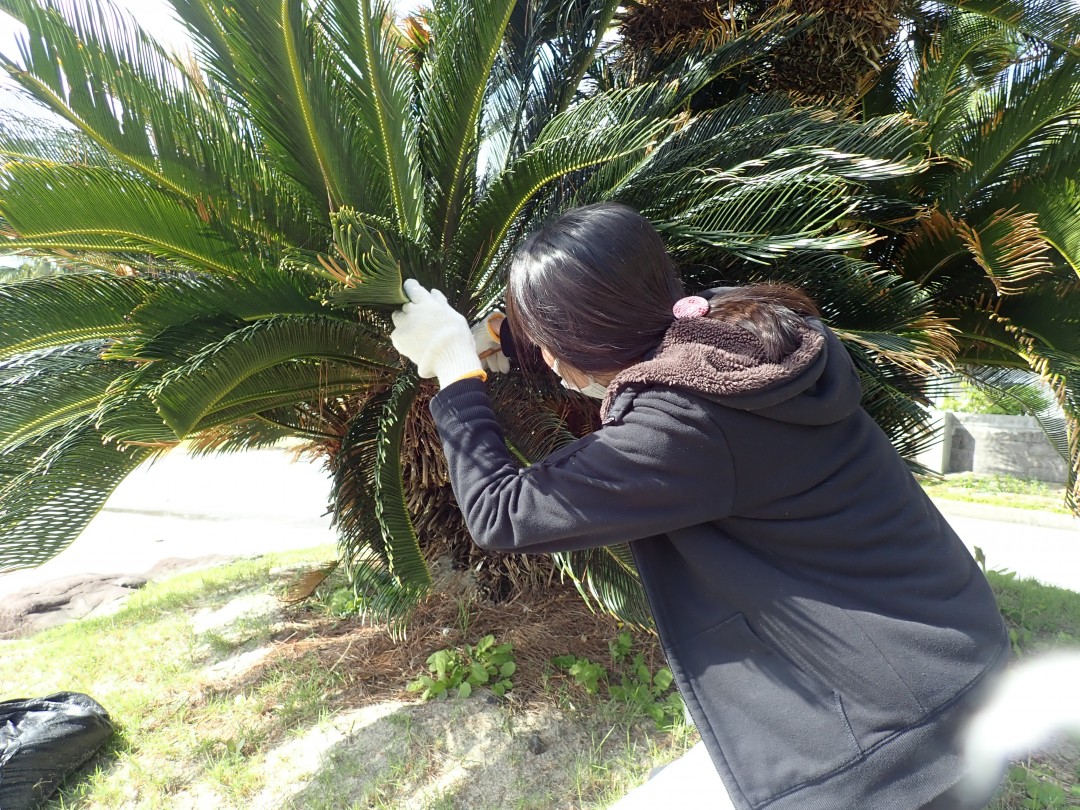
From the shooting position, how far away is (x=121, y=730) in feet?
9.43

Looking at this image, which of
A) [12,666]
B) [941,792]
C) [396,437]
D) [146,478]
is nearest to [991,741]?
[941,792]

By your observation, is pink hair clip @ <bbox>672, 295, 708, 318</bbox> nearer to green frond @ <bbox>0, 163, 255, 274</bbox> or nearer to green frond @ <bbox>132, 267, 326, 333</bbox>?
green frond @ <bbox>132, 267, 326, 333</bbox>

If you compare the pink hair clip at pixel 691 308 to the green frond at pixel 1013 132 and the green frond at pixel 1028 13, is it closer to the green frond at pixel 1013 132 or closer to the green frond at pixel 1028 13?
the green frond at pixel 1013 132

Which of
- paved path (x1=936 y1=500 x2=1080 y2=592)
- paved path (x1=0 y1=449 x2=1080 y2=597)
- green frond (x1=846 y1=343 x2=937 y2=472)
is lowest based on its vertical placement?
paved path (x1=936 y1=500 x2=1080 y2=592)

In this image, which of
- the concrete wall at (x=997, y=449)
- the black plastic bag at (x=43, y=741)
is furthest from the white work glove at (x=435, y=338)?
the concrete wall at (x=997, y=449)

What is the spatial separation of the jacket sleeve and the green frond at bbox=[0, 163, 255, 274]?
5.33 ft

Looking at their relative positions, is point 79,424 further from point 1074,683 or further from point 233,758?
point 1074,683

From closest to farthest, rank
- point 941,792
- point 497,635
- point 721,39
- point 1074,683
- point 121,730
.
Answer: point 941,792 → point 1074,683 → point 121,730 → point 497,635 → point 721,39

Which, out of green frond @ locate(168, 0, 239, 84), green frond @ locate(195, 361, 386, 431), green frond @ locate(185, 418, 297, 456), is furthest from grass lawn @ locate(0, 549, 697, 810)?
green frond @ locate(168, 0, 239, 84)

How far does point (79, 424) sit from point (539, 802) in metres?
1.80

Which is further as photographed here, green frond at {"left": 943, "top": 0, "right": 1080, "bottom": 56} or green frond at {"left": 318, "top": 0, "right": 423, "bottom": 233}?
green frond at {"left": 943, "top": 0, "right": 1080, "bottom": 56}

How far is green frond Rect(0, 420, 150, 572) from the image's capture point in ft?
6.55

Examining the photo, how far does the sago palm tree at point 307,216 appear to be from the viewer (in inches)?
83.7

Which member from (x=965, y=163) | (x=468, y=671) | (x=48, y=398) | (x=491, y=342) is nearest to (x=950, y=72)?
(x=965, y=163)
